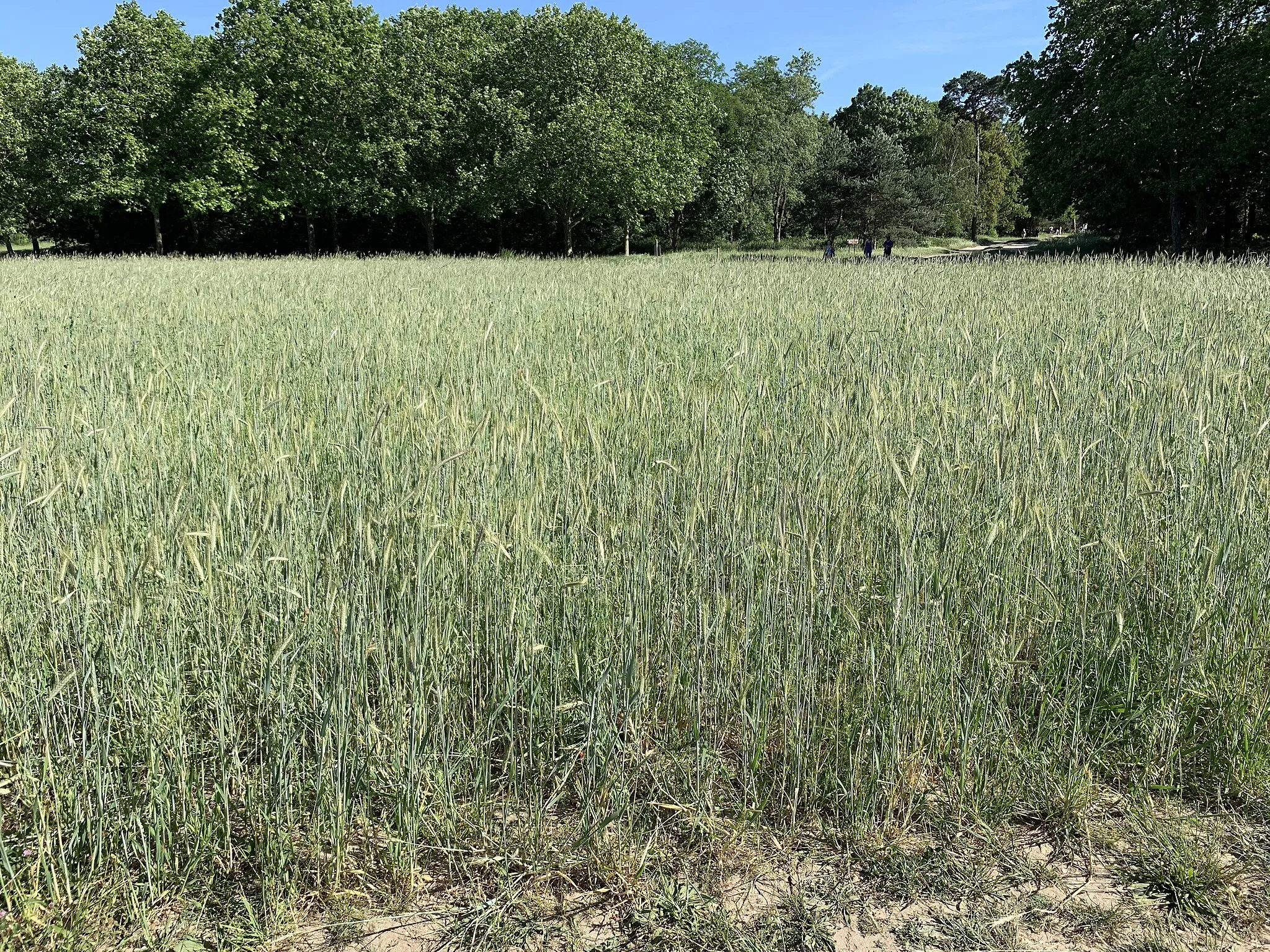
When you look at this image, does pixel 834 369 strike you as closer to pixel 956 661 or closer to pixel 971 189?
pixel 956 661

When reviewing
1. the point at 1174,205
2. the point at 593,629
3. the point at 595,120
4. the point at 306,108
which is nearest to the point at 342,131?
the point at 306,108

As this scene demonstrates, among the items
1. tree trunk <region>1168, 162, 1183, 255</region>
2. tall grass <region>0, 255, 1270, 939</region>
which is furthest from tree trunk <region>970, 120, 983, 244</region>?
tall grass <region>0, 255, 1270, 939</region>

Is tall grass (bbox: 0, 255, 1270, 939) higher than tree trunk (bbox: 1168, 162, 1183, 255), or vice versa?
tree trunk (bbox: 1168, 162, 1183, 255)

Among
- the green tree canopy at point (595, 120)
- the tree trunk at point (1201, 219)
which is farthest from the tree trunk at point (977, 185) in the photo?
the green tree canopy at point (595, 120)

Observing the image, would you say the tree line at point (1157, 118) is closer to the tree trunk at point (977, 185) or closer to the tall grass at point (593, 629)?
the tall grass at point (593, 629)

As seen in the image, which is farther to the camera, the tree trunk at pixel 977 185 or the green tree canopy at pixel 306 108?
the tree trunk at pixel 977 185

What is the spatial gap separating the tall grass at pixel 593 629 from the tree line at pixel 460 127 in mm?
24246

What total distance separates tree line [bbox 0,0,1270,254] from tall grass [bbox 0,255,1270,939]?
24.2 meters

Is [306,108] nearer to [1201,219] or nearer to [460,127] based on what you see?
[460,127]

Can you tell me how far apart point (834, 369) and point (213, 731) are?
3.43 metres

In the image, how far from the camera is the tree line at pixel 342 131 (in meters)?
27.3

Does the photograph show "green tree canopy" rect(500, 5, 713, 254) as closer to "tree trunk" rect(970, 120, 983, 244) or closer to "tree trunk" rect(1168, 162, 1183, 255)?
"tree trunk" rect(1168, 162, 1183, 255)

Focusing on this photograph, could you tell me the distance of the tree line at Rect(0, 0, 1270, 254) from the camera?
22828 millimetres

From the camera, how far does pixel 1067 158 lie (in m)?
25.0
